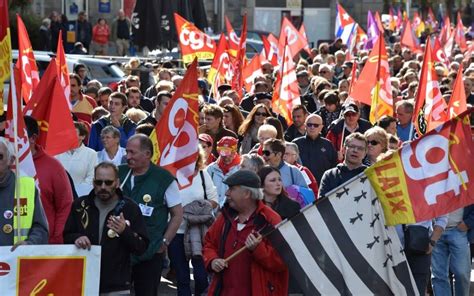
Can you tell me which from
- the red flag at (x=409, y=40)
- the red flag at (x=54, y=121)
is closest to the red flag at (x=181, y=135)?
the red flag at (x=54, y=121)

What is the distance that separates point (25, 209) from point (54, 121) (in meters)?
2.40

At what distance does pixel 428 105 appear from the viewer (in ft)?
47.3

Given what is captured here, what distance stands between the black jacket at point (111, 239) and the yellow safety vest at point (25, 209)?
0.23 metres

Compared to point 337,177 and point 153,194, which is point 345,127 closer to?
point 337,177

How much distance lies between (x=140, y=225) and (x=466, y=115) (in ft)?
6.64

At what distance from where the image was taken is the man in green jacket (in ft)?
30.3

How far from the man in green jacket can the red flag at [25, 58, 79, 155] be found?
1452 mm

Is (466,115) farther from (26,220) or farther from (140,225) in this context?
(26,220)

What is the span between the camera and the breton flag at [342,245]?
8250mm

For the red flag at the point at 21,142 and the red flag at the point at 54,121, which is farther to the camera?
the red flag at the point at 54,121

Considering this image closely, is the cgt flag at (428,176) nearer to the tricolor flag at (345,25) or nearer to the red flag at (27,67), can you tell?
the red flag at (27,67)

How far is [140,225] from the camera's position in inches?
337

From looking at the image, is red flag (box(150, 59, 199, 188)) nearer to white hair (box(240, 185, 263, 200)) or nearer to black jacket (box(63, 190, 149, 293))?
black jacket (box(63, 190, 149, 293))

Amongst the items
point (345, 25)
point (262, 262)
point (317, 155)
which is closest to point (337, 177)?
point (262, 262)
